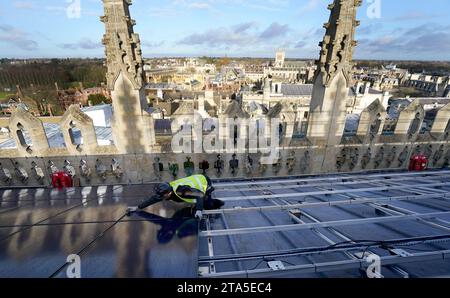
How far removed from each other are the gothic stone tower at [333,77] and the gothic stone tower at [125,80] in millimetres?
6734

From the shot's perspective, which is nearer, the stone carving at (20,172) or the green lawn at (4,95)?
the stone carving at (20,172)

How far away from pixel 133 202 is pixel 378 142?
1014 centimetres

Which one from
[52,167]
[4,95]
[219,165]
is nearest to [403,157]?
[219,165]

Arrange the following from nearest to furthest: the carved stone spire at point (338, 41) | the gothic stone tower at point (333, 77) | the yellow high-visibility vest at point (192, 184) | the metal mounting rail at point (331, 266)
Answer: the metal mounting rail at point (331, 266), the yellow high-visibility vest at point (192, 184), the carved stone spire at point (338, 41), the gothic stone tower at point (333, 77)

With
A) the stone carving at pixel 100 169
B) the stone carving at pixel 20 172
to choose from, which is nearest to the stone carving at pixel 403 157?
the stone carving at pixel 100 169

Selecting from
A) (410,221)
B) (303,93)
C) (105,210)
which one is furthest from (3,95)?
(410,221)

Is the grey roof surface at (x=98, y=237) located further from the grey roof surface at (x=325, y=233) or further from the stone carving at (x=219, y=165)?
the stone carving at (x=219, y=165)

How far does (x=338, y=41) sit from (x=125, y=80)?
777cm

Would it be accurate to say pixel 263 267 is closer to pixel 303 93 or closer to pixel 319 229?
pixel 319 229

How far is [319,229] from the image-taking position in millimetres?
5188

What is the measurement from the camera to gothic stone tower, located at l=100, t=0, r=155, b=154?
24.1 ft

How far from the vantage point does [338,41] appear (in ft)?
26.3

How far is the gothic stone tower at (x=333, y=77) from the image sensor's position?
7.85m

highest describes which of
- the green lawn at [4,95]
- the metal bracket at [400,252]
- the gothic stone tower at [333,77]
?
the gothic stone tower at [333,77]
